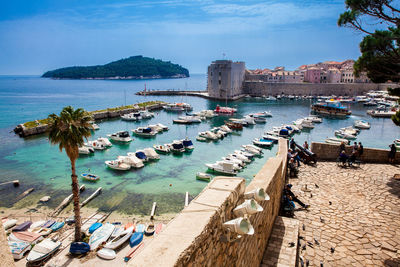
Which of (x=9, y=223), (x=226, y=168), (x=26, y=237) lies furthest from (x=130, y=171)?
(x=26, y=237)

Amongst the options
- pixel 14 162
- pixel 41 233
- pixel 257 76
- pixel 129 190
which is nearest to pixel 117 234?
pixel 41 233

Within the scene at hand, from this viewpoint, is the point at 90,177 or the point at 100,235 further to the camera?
the point at 90,177

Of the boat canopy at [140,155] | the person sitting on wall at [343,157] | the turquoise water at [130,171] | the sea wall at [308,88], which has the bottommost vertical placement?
the turquoise water at [130,171]

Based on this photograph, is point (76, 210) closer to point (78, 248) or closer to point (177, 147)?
point (78, 248)

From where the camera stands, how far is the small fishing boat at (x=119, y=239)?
11969 mm

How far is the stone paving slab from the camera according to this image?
22.5 ft

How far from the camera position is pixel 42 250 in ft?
38.1

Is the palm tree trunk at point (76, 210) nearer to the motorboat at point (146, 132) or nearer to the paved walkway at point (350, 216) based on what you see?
the paved walkway at point (350, 216)

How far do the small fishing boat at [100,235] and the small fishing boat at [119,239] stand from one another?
1.67 feet

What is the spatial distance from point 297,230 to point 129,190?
47.1ft

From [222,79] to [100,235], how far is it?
251 ft

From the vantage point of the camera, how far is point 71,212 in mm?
15992

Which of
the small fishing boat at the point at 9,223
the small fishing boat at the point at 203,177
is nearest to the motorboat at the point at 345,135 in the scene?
the small fishing boat at the point at 203,177

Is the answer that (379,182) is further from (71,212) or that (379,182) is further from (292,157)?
(71,212)
